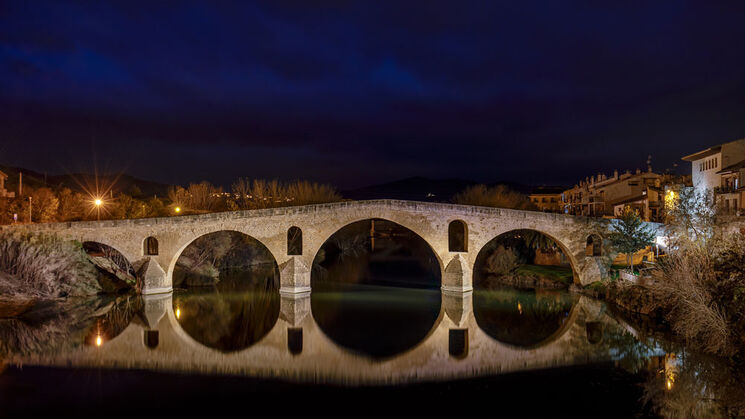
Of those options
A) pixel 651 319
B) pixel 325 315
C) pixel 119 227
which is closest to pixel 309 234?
pixel 325 315

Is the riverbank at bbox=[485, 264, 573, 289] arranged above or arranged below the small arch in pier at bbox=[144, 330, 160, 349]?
above

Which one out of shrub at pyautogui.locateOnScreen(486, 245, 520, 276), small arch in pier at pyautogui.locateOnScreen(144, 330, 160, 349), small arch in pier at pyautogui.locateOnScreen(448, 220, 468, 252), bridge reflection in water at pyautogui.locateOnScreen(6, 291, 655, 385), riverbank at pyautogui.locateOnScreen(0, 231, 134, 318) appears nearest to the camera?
bridge reflection in water at pyautogui.locateOnScreen(6, 291, 655, 385)

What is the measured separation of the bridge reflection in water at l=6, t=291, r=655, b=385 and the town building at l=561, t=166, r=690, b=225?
17.3 meters

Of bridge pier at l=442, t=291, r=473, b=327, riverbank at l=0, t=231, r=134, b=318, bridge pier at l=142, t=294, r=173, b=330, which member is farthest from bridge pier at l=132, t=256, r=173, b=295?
bridge pier at l=442, t=291, r=473, b=327

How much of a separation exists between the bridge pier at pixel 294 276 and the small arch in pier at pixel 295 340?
6142mm

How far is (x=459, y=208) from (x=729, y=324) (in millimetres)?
13988

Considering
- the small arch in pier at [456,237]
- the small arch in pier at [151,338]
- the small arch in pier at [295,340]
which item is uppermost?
the small arch in pier at [456,237]

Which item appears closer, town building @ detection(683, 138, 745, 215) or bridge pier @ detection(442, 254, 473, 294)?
bridge pier @ detection(442, 254, 473, 294)

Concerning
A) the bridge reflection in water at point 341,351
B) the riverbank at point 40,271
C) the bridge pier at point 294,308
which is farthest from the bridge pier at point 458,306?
the riverbank at point 40,271

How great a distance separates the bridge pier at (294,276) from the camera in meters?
27.4

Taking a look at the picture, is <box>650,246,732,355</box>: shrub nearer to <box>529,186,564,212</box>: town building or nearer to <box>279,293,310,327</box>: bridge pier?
<box>279,293,310,327</box>: bridge pier

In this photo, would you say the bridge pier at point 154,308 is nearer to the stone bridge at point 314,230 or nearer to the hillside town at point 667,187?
the stone bridge at point 314,230

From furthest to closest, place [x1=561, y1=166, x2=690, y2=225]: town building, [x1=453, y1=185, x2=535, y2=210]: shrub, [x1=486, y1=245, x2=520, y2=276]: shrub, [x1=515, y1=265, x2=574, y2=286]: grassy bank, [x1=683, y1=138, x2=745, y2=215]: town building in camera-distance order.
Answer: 1. [x1=453, y1=185, x2=535, y2=210]: shrub
2. [x1=561, y1=166, x2=690, y2=225]: town building
3. [x1=486, y1=245, x2=520, y2=276]: shrub
4. [x1=515, y1=265, x2=574, y2=286]: grassy bank
5. [x1=683, y1=138, x2=745, y2=215]: town building

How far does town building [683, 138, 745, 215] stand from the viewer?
2864cm
